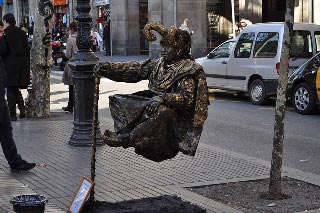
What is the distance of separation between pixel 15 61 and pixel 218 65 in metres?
6.33

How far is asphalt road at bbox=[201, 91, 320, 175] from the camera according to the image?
32.0 feet

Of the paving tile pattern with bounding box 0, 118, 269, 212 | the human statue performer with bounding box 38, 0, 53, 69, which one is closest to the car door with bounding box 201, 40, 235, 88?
the human statue performer with bounding box 38, 0, 53, 69

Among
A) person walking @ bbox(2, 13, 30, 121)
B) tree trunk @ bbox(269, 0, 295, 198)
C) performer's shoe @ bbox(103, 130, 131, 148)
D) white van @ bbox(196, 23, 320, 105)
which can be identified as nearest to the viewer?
performer's shoe @ bbox(103, 130, 131, 148)

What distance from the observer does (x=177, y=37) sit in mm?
5340

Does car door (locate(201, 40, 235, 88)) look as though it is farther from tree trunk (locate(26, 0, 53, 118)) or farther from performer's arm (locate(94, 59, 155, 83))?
performer's arm (locate(94, 59, 155, 83))

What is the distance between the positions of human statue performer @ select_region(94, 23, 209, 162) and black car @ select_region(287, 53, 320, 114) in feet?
30.3

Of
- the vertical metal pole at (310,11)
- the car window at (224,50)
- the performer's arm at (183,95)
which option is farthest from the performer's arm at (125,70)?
the vertical metal pole at (310,11)

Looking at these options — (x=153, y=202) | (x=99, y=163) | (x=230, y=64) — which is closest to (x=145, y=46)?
(x=230, y=64)

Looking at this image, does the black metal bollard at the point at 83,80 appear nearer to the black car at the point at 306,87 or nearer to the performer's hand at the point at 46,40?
the performer's hand at the point at 46,40

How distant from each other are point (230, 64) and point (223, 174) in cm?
908

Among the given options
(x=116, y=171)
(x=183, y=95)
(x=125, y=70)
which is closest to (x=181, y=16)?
(x=116, y=171)

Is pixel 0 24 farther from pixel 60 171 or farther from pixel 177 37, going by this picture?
pixel 177 37

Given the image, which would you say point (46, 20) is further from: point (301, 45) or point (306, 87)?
point (301, 45)

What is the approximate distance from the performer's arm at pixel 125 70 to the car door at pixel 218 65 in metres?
11.9
